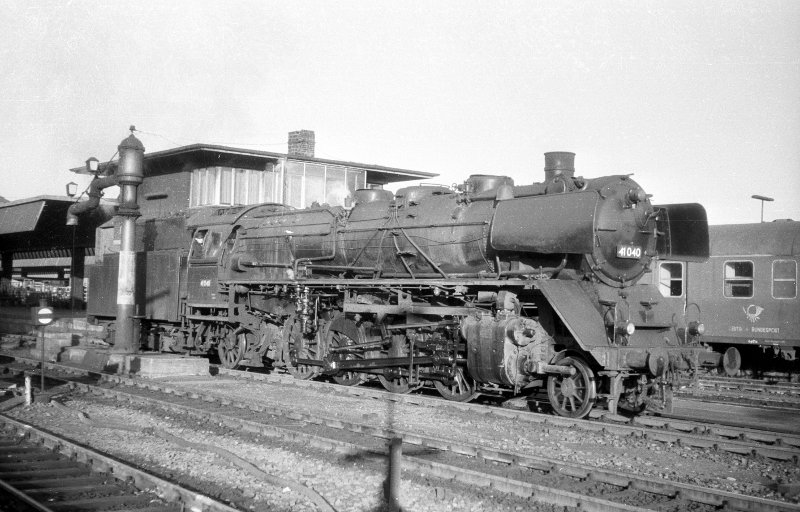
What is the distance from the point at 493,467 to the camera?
7.70 metres

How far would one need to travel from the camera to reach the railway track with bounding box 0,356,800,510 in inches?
253

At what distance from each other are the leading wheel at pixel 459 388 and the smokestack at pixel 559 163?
11.3ft

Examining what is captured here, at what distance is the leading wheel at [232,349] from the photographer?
661 inches

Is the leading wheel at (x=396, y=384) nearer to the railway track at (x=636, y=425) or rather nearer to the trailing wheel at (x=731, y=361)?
the railway track at (x=636, y=425)

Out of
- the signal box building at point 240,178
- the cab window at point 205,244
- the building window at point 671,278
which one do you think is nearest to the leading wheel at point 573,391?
the building window at point 671,278

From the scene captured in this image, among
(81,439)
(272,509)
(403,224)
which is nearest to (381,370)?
(403,224)

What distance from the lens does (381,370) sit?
13.3 metres

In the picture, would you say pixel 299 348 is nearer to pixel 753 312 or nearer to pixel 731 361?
pixel 731 361

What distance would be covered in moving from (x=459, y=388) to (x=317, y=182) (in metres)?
→ 19.1

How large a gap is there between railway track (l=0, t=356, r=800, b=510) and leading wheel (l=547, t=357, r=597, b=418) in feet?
2.64

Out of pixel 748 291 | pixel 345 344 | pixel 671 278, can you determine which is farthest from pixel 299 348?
pixel 748 291

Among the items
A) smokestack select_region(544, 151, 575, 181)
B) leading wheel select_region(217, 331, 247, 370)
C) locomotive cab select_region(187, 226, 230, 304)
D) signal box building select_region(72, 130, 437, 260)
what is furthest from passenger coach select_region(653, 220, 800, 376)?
signal box building select_region(72, 130, 437, 260)

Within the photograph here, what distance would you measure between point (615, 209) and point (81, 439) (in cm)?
779

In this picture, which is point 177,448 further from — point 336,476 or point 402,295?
point 402,295
